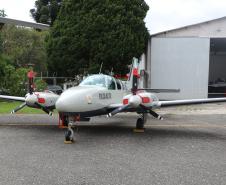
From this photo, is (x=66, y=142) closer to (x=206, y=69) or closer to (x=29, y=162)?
(x=29, y=162)

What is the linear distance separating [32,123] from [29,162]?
7374 millimetres

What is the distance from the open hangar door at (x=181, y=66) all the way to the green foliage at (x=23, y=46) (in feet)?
51.1

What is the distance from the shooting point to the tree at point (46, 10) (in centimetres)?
5284

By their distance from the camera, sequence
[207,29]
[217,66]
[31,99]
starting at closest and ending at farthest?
[31,99], [207,29], [217,66]

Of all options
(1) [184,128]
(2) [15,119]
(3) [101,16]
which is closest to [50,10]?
(3) [101,16]

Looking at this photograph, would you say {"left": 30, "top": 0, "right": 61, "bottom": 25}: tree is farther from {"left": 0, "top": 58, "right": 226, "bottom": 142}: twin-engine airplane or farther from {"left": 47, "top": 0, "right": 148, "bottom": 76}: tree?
{"left": 0, "top": 58, "right": 226, "bottom": 142}: twin-engine airplane

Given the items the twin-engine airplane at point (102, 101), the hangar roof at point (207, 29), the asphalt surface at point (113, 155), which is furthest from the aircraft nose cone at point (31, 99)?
the hangar roof at point (207, 29)

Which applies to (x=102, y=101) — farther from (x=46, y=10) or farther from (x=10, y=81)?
(x=46, y=10)

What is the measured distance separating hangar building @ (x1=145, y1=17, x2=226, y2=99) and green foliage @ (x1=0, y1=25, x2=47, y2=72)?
15.5 metres

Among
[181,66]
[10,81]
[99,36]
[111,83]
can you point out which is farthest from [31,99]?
[181,66]

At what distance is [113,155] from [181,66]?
2114 cm

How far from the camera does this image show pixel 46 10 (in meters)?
54.2

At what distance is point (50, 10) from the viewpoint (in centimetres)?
5375

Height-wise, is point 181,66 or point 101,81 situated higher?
point 181,66
